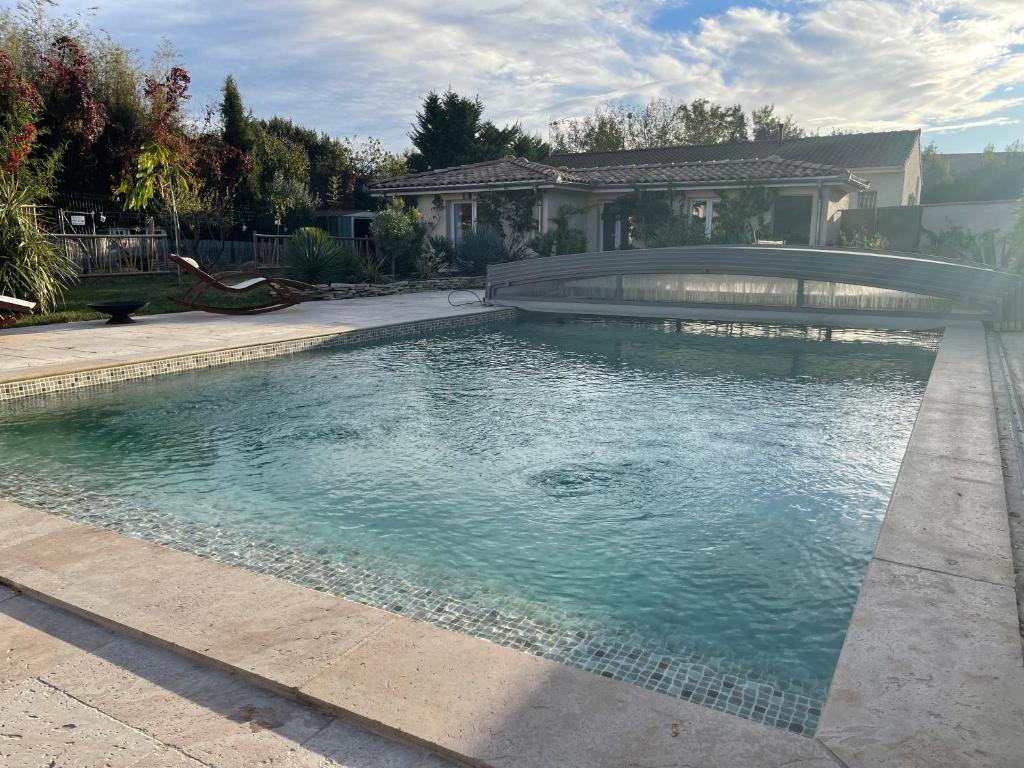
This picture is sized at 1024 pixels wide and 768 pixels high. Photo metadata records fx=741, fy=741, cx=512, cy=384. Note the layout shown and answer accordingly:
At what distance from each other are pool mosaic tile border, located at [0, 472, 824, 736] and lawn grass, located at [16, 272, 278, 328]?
8.08m

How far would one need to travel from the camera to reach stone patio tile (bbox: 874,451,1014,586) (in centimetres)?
316

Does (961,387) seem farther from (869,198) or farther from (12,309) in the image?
(869,198)

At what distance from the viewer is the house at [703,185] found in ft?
62.8

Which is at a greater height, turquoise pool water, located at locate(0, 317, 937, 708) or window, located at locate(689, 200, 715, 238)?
window, located at locate(689, 200, 715, 238)

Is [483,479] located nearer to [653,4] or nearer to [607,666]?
[607,666]

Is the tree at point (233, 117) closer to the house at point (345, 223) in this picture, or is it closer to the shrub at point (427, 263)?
the house at point (345, 223)

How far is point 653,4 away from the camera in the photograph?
12828mm

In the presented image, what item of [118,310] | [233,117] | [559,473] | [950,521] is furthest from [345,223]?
[950,521]

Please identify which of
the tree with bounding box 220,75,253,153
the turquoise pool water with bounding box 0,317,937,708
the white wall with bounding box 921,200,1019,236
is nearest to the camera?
the turquoise pool water with bounding box 0,317,937,708

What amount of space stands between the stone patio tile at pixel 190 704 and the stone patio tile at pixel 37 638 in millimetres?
68

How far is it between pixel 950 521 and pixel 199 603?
11.2 feet

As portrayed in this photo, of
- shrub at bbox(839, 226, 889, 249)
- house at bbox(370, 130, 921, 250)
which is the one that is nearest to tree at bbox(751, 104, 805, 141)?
house at bbox(370, 130, 921, 250)

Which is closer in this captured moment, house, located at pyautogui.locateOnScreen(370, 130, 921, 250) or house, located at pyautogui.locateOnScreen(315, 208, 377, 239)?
house, located at pyautogui.locateOnScreen(370, 130, 921, 250)

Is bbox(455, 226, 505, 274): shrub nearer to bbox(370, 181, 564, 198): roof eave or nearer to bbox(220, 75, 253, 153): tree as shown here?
bbox(370, 181, 564, 198): roof eave
